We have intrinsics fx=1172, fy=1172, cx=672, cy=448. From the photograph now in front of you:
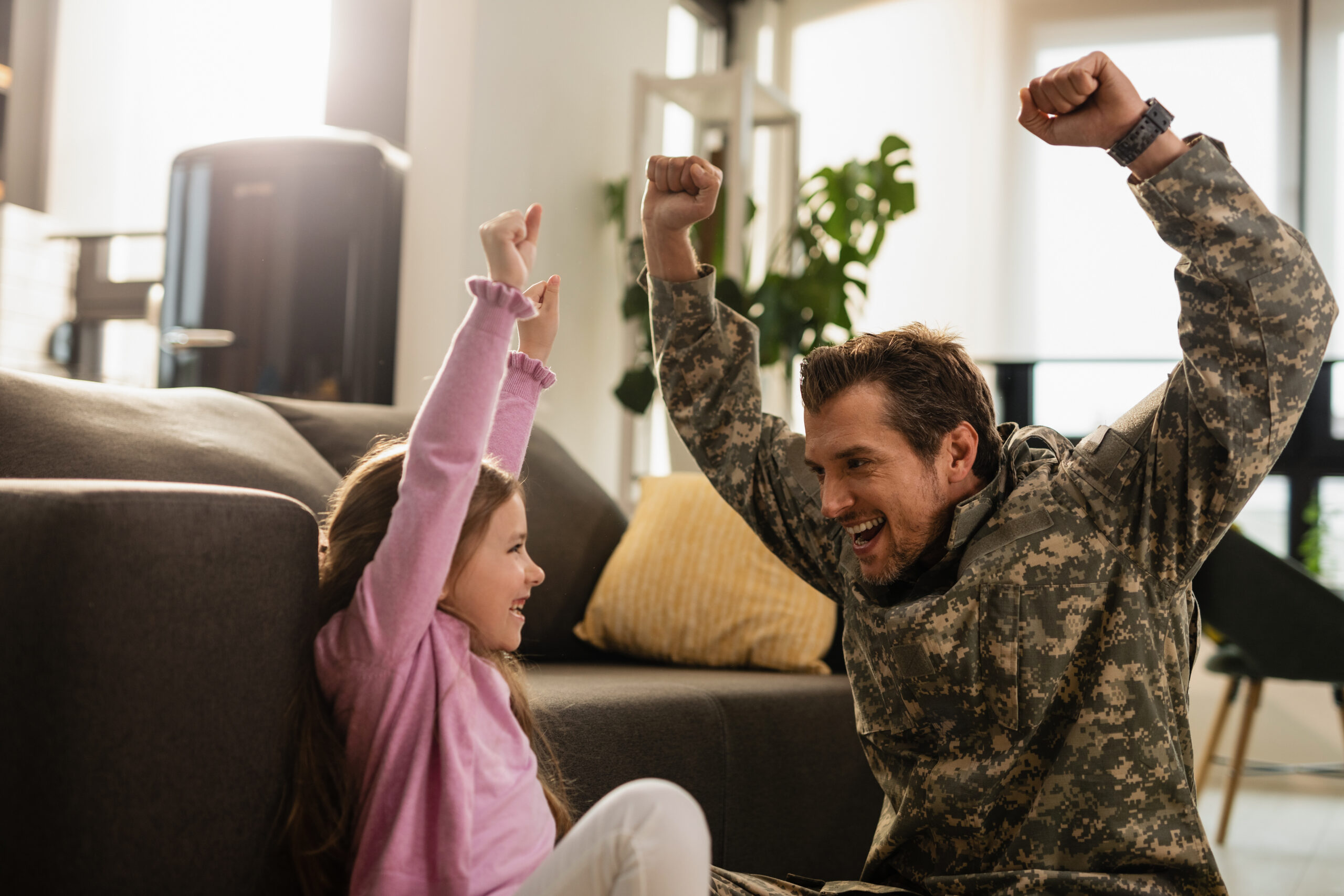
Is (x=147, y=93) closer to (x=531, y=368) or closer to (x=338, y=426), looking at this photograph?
(x=338, y=426)

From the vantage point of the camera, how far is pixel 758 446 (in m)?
1.40

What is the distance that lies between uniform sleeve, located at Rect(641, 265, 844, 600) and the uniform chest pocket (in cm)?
24

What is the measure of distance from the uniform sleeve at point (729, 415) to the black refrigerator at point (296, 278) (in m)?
2.10

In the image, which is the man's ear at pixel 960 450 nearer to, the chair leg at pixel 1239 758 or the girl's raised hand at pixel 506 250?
the girl's raised hand at pixel 506 250

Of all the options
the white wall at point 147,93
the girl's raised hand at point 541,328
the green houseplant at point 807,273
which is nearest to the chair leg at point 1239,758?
the green houseplant at point 807,273

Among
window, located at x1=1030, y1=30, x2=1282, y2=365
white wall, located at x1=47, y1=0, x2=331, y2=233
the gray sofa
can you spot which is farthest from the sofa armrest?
window, located at x1=1030, y1=30, x2=1282, y2=365

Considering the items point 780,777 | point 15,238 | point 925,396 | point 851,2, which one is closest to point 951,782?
point 925,396

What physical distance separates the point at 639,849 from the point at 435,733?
0.22 metres

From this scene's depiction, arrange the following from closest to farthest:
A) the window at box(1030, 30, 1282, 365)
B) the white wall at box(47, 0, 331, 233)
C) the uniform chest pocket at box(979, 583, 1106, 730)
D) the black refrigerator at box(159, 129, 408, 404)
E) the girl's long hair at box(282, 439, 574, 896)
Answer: the girl's long hair at box(282, 439, 574, 896)
the uniform chest pocket at box(979, 583, 1106, 730)
the black refrigerator at box(159, 129, 408, 404)
the white wall at box(47, 0, 331, 233)
the window at box(1030, 30, 1282, 365)

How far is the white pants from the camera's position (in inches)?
32.0

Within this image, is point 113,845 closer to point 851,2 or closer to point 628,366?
point 628,366

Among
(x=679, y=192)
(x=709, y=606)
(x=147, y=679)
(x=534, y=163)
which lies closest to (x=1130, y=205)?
(x=534, y=163)

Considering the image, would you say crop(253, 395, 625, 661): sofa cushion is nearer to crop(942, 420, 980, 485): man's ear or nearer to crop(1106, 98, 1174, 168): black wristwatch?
crop(942, 420, 980, 485): man's ear

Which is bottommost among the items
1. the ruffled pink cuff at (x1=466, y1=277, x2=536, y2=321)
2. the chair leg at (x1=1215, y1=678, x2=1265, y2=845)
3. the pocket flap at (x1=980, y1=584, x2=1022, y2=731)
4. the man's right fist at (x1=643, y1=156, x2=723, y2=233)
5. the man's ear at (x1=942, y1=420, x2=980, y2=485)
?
the chair leg at (x1=1215, y1=678, x2=1265, y2=845)
